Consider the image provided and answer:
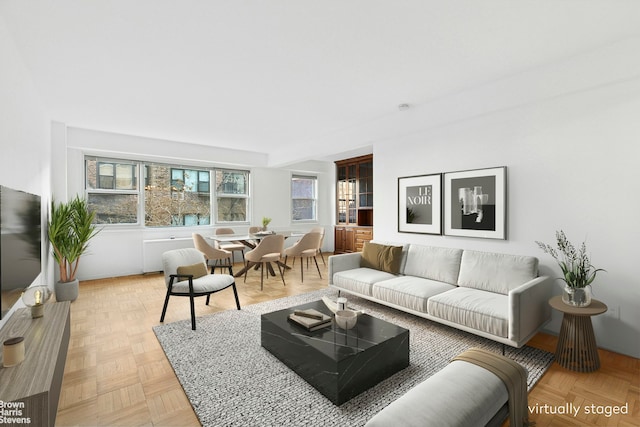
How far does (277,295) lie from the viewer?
443cm

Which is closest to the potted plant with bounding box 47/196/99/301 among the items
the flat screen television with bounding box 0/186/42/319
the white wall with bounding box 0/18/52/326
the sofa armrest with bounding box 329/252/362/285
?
the white wall with bounding box 0/18/52/326

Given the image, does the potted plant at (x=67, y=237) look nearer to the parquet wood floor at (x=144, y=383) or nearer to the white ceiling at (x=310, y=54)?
the parquet wood floor at (x=144, y=383)

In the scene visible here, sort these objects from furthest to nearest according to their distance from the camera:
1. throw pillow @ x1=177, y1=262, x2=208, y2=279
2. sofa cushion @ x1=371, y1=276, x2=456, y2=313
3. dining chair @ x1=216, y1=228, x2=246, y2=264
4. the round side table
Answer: dining chair @ x1=216, y1=228, x2=246, y2=264 < throw pillow @ x1=177, y1=262, x2=208, y2=279 < sofa cushion @ x1=371, y1=276, x2=456, y2=313 < the round side table

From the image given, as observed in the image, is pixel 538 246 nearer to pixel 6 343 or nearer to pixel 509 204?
pixel 509 204

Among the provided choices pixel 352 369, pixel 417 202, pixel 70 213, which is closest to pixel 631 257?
pixel 417 202

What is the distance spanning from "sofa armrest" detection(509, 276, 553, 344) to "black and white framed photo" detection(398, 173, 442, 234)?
1.32m

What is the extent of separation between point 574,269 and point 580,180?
853 millimetres

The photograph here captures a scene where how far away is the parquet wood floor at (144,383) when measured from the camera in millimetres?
1880

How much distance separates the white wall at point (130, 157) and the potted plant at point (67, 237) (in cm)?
82

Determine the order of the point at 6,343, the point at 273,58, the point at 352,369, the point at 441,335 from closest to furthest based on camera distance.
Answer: the point at 6,343 < the point at 352,369 < the point at 273,58 < the point at 441,335

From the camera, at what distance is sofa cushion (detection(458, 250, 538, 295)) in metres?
2.95

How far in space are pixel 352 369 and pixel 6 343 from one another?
198cm

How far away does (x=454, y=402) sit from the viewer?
1.43 meters

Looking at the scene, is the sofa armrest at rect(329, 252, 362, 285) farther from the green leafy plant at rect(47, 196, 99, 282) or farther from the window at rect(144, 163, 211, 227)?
the window at rect(144, 163, 211, 227)
